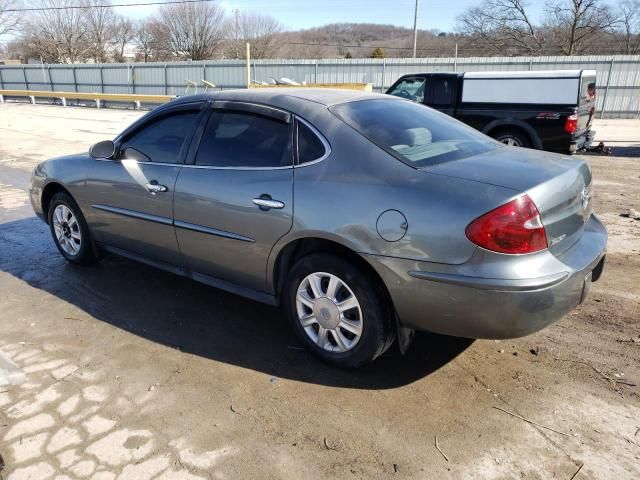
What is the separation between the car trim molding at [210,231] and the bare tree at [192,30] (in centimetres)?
5992

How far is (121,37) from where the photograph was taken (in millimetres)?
67812

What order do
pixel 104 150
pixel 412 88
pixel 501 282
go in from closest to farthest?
pixel 501 282, pixel 104 150, pixel 412 88

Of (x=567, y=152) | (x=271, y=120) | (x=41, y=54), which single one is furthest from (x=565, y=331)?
(x=41, y=54)

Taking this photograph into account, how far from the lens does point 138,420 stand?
2.85m

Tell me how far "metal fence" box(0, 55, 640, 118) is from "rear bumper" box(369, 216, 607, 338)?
74.1ft

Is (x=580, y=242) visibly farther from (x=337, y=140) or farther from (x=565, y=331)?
(x=337, y=140)

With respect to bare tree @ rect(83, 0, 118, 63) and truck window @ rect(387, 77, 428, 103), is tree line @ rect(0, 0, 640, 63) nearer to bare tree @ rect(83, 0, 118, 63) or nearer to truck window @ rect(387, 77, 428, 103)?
bare tree @ rect(83, 0, 118, 63)

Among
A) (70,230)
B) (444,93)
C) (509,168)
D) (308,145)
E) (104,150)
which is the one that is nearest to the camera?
(509,168)

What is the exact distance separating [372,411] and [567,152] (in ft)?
28.1

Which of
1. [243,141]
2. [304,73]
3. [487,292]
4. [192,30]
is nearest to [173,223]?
[243,141]

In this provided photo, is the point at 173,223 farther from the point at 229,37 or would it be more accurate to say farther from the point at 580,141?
the point at 229,37

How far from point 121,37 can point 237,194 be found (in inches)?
2900

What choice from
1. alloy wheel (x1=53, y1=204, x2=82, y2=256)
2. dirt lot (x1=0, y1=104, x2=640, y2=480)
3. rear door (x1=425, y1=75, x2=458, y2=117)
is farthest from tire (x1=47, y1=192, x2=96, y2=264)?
rear door (x1=425, y1=75, x2=458, y2=117)

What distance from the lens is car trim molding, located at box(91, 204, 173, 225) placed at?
3969 millimetres
